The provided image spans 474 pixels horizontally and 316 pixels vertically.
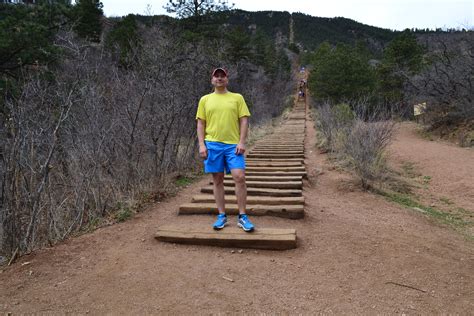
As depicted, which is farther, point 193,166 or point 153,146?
point 193,166

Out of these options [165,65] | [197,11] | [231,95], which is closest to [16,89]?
[165,65]

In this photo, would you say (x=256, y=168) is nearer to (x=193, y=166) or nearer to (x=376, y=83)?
(x=193, y=166)

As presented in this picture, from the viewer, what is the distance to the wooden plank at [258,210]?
4398 millimetres

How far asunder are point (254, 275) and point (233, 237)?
60cm

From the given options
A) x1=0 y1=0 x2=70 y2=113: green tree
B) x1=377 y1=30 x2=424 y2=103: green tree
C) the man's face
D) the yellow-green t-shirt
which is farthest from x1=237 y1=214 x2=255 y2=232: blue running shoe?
x1=377 y1=30 x2=424 y2=103: green tree

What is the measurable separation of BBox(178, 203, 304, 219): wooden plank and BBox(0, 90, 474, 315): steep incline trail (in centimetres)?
10

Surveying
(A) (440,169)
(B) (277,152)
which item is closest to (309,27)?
(A) (440,169)

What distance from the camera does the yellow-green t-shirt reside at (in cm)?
366

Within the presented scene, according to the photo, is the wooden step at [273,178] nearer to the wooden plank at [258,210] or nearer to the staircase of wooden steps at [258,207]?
the staircase of wooden steps at [258,207]

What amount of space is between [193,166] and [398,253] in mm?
5160

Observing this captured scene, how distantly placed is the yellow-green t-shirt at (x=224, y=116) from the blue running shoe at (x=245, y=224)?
0.78m

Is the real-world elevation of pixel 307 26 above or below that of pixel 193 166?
above

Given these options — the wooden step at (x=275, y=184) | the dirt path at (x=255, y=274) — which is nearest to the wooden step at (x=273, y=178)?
the wooden step at (x=275, y=184)

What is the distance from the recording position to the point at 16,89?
7.53 metres
